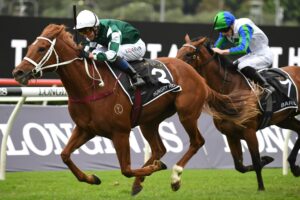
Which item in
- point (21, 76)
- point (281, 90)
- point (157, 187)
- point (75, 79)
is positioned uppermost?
point (21, 76)

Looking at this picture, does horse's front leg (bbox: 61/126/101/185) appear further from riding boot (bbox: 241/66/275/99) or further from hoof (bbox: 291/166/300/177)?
hoof (bbox: 291/166/300/177)

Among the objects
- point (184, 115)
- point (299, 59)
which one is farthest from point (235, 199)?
point (299, 59)

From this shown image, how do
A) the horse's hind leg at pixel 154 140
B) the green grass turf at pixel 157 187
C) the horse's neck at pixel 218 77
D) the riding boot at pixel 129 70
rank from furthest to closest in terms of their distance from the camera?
the horse's neck at pixel 218 77, the horse's hind leg at pixel 154 140, the green grass turf at pixel 157 187, the riding boot at pixel 129 70

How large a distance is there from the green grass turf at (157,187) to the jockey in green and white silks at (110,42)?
132 centimetres

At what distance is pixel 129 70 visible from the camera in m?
8.02

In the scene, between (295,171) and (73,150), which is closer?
(73,150)

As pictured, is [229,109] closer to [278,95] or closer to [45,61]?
[278,95]

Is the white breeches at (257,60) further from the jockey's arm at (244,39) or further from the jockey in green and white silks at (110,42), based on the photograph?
the jockey in green and white silks at (110,42)

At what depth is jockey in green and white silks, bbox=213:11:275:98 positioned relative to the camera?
30.0ft

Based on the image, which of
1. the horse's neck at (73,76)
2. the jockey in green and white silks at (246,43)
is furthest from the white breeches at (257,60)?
the horse's neck at (73,76)

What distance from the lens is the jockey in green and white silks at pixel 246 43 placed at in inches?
360

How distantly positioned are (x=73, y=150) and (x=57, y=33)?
46.0 inches

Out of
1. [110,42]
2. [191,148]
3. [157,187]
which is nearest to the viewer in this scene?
[110,42]

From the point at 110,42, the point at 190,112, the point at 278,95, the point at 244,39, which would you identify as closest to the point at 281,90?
the point at 278,95
